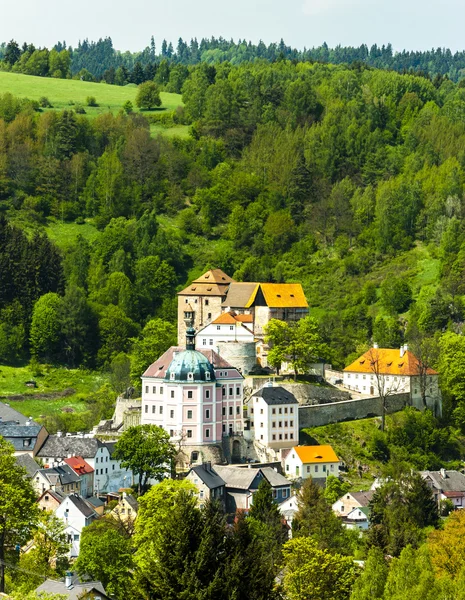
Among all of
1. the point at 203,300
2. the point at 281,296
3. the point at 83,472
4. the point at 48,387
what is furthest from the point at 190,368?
the point at 48,387

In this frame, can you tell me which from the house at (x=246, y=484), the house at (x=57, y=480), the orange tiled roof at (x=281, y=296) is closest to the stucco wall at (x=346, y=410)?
the house at (x=246, y=484)

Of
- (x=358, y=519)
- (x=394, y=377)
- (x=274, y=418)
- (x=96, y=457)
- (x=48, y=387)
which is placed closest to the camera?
(x=358, y=519)

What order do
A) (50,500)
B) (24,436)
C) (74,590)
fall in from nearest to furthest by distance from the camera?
(74,590) < (50,500) < (24,436)

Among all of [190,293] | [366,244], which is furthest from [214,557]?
[366,244]

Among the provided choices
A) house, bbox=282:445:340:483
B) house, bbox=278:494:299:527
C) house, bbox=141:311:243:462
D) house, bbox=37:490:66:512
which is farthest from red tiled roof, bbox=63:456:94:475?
house, bbox=282:445:340:483

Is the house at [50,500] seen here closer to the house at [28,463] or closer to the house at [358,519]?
the house at [28,463]

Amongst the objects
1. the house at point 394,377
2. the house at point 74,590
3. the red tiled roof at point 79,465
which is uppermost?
the house at point 394,377

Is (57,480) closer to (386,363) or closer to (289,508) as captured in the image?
(289,508)
